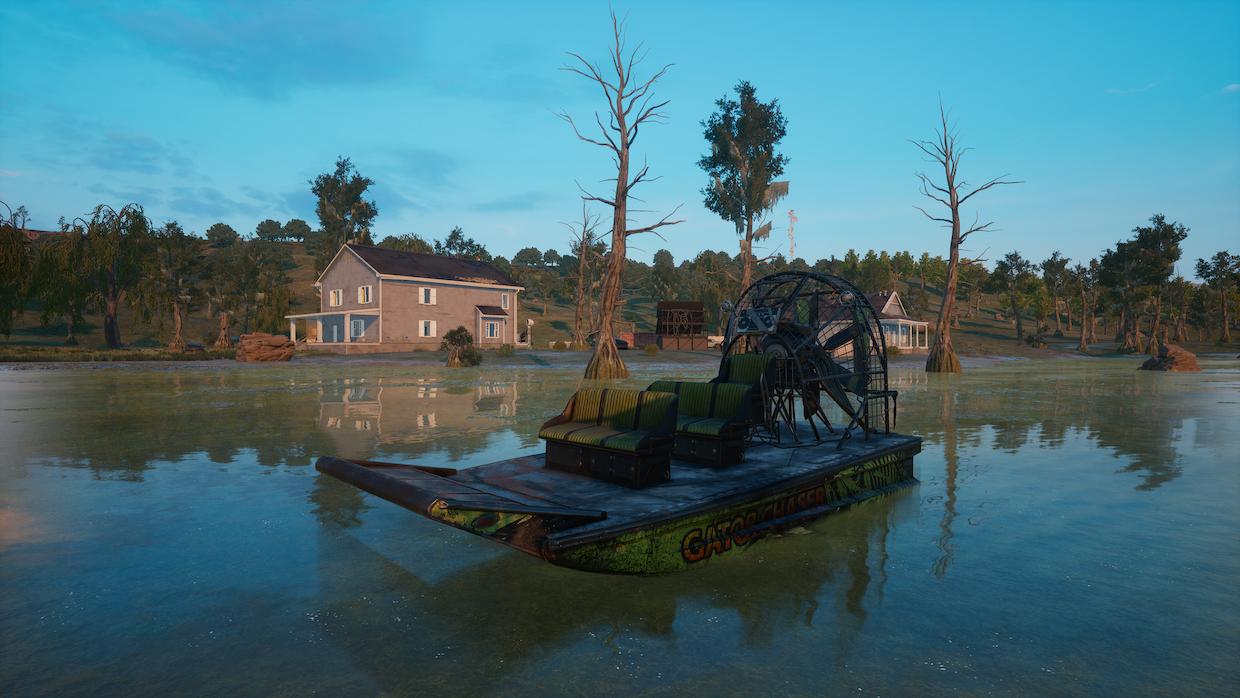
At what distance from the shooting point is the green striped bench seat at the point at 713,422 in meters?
8.86

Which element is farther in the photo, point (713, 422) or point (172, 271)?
point (172, 271)

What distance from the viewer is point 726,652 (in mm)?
4832

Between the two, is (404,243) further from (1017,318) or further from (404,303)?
(1017,318)

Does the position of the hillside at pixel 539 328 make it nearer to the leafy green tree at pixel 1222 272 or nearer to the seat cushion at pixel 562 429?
the leafy green tree at pixel 1222 272

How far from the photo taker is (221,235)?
150250 mm

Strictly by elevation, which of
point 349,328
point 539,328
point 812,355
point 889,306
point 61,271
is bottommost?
point 812,355

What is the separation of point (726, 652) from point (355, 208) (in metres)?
92.6

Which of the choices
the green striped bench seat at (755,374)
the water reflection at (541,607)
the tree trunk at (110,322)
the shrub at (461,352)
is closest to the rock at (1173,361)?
the shrub at (461,352)

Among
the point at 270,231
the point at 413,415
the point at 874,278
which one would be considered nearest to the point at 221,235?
the point at 270,231

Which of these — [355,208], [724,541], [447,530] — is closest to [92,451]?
[447,530]

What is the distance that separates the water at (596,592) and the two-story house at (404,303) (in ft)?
151

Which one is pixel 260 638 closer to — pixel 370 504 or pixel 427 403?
pixel 370 504

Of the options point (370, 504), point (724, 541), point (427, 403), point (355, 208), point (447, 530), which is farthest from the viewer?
point (355, 208)

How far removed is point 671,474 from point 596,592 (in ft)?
8.31
